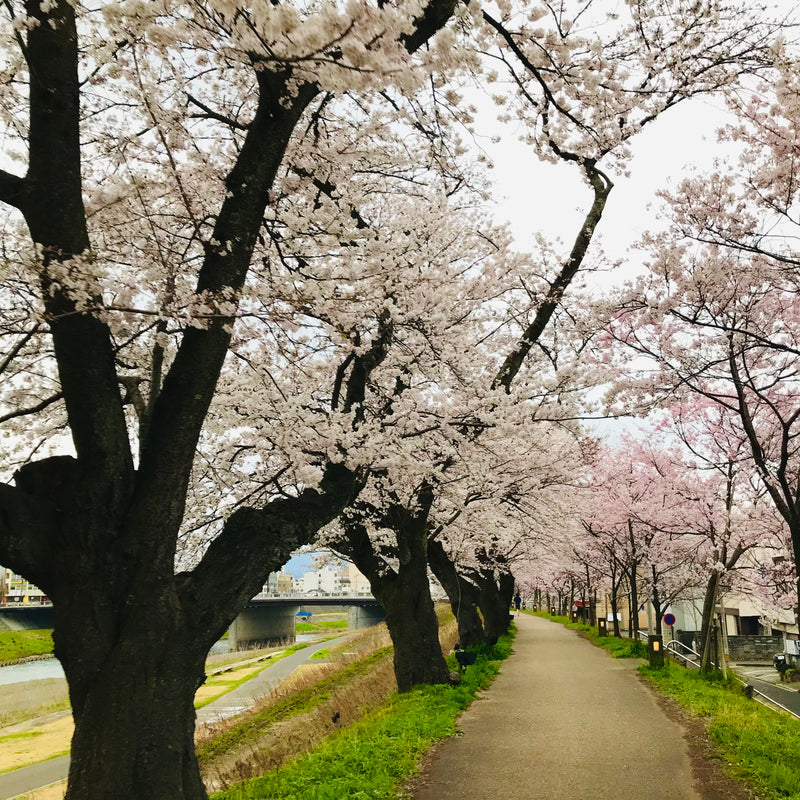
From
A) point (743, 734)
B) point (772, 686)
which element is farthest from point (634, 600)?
point (743, 734)

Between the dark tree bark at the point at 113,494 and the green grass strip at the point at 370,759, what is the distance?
2.35 m

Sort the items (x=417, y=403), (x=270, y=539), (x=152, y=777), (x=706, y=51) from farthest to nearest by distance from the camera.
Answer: (x=417, y=403) < (x=706, y=51) < (x=270, y=539) < (x=152, y=777)

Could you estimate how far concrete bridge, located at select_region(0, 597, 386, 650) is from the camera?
6425 centimetres

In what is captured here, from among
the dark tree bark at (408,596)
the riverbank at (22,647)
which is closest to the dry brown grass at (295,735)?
the dark tree bark at (408,596)

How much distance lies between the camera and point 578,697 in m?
12.9

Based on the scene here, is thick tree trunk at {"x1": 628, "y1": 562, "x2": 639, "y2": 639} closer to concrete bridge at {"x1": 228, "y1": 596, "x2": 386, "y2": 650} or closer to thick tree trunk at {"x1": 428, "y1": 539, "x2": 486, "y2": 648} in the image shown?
thick tree trunk at {"x1": 428, "y1": 539, "x2": 486, "y2": 648}

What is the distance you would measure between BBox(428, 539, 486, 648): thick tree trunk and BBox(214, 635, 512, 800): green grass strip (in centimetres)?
595

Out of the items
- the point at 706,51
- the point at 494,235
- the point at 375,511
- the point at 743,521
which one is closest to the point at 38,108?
the point at 706,51

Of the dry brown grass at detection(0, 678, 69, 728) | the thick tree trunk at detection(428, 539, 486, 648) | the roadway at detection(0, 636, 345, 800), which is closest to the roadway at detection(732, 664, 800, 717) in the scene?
the thick tree trunk at detection(428, 539, 486, 648)

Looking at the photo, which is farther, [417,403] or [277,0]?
[417,403]

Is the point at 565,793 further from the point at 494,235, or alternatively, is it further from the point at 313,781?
the point at 494,235

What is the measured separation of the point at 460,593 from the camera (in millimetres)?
17750

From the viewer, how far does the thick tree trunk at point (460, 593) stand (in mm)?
17078

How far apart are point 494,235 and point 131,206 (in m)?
6.98
